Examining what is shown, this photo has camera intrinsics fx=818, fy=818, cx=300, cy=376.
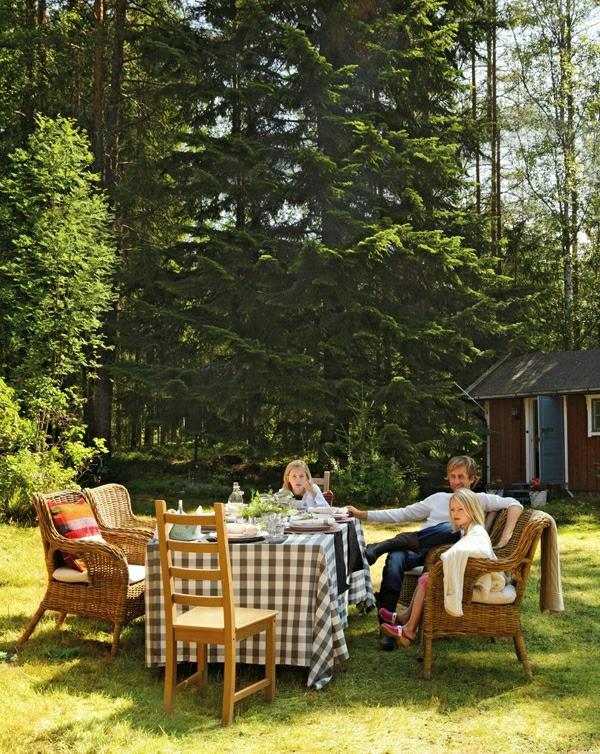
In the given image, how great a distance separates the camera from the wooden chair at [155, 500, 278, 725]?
4.35 m

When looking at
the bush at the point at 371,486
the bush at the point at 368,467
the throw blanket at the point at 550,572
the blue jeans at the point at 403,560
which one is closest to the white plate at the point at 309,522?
the blue jeans at the point at 403,560

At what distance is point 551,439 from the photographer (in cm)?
1748

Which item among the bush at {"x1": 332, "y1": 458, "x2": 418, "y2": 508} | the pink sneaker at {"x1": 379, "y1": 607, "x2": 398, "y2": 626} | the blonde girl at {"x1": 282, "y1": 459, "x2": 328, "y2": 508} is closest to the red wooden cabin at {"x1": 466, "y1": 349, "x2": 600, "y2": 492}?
the bush at {"x1": 332, "y1": 458, "x2": 418, "y2": 508}

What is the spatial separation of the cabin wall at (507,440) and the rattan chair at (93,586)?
1384 cm

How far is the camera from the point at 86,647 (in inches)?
229

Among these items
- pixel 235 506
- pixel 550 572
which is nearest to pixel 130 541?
pixel 235 506

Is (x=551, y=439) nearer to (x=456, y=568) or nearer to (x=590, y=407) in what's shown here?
(x=590, y=407)

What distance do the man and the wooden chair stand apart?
1.59 metres

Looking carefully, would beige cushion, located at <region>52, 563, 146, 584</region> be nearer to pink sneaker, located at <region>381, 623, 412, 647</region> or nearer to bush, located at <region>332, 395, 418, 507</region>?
pink sneaker, located at <region>381, 623, 412, 647</region>

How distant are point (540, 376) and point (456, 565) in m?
14.0

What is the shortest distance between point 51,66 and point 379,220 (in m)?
8.91

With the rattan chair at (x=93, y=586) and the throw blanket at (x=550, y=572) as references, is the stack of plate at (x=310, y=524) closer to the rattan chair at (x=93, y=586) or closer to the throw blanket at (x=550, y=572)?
the rattan chair at (x=93, y=586)

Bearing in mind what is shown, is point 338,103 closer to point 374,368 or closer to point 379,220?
point 379,220

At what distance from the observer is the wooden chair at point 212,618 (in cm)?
435
